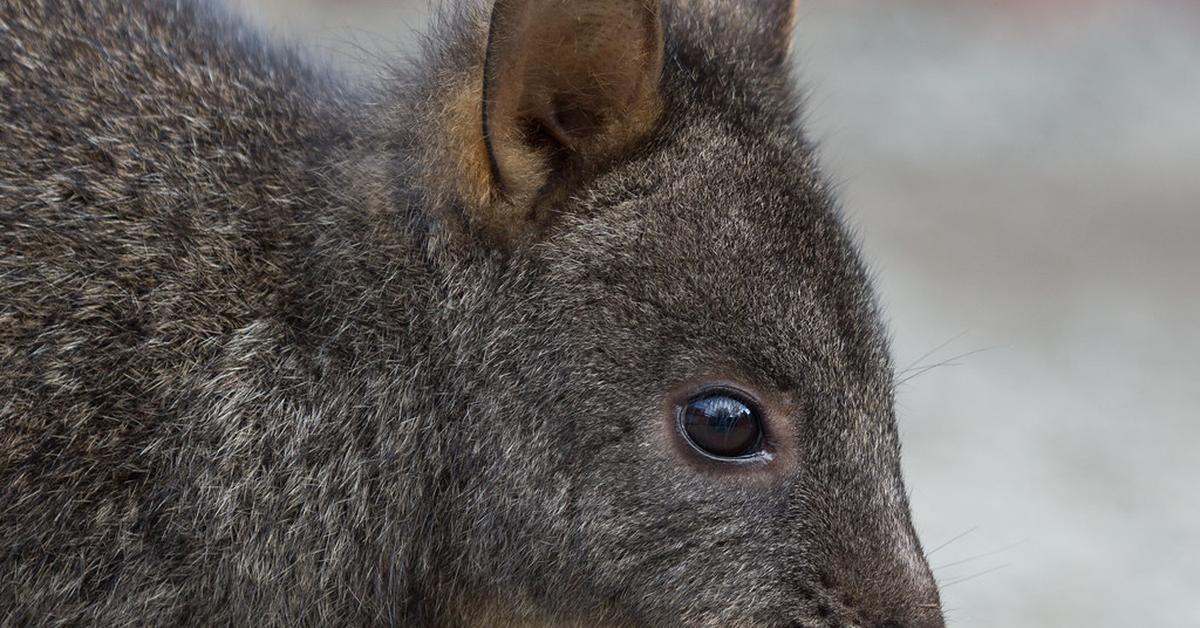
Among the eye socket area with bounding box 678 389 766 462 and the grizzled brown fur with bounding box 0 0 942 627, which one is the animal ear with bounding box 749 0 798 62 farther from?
the eye socket area with bounding box 678 389 766 462

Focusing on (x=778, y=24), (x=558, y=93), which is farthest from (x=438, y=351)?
(x=778, y=24)

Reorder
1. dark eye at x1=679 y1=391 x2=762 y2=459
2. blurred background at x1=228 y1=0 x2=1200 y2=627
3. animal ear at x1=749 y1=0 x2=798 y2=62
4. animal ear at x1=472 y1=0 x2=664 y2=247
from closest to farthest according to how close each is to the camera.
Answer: animal ear at x1=472 y1=0 x2=664 y2=247, dark eye at x1=679 y1=391 x2=762 y2=459, animal ear at x1=749 y1=0 x2=798 y2=62, blurred background at x1=228 y1=0 x2=1200 y2=627

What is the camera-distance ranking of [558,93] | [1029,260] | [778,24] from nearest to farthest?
1. [558,93]
2. [778,24]
3. [1029,260]

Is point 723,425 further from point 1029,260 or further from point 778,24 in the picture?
point 1029,260

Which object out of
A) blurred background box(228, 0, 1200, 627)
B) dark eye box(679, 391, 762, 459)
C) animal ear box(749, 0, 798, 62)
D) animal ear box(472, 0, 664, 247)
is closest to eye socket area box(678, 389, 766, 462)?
dark eye box(679, 391, 762, 459)

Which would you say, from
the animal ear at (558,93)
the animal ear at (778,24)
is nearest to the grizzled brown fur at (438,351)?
the animal ear at (558,93)

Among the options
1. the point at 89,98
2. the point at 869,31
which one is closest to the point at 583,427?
the point at 89,98

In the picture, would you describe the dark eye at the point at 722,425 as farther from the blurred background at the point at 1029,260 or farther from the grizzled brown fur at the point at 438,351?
the blurred background at the point at 1029,260
